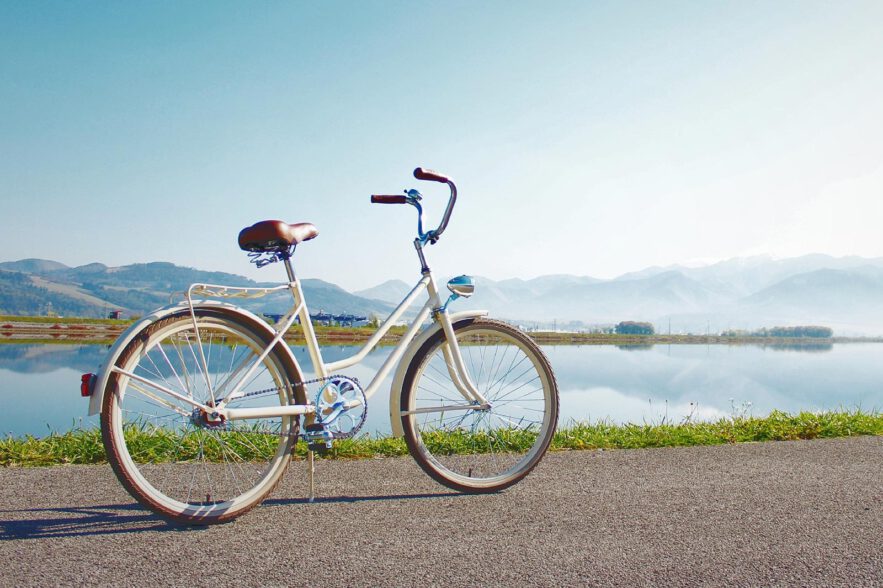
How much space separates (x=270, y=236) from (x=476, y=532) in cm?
192

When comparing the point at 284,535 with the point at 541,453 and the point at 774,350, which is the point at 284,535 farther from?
the point at 774,350

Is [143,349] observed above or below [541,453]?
above

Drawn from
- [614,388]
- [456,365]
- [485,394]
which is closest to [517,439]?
[485,394]

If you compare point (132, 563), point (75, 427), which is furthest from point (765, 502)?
point (75, 427)

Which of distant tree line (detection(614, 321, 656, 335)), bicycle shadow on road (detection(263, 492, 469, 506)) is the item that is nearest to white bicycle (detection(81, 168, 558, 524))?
bicycle shadow on road (detection(263, 492, 469, 506))

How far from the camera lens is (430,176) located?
12.7 ft

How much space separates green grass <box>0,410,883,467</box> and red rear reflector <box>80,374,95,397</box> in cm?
133

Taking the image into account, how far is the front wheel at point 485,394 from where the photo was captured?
3.79 meters

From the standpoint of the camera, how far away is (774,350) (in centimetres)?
17425

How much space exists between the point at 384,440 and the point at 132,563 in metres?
2.51

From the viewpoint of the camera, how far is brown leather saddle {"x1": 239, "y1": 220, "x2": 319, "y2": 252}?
10.8ft

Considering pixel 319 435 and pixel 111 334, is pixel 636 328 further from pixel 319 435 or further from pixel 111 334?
pixel 319 435

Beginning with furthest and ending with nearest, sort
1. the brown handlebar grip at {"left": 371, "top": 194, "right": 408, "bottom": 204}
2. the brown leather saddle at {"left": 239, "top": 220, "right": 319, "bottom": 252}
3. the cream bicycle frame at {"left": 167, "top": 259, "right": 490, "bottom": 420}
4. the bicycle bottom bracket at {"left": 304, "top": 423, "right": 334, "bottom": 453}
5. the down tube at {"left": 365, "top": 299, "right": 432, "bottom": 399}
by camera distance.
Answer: the brown handlebar grip at {"left": 371, "top": 194, "right": 408, "bottom": 204}
the down tube at {"left": 365, "top": 299, "right": 432, "bottom": 399}
the bicycle bottom bracket at {"left": 304, "top": 423, "right": 334, "bottom": 453}
the brown leather saddle at {"left": 239, "top": 220, "right": 319, "bottom": 252}
the cream bicycle frame at {"left": 167, "top": 259, "right": 490, "bottom": 420}

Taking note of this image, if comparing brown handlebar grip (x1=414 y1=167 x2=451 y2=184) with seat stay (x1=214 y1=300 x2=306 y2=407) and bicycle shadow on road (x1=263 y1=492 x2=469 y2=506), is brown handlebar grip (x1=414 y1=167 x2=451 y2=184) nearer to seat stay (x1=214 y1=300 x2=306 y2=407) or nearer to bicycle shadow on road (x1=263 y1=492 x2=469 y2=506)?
seat stay (x1=214 y1=300 x2=306 y2=407)
